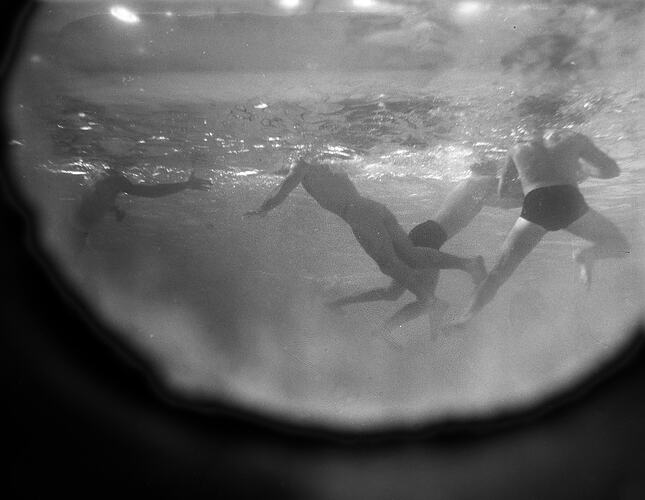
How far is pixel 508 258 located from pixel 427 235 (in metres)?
1.84

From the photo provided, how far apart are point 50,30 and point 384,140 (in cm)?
806

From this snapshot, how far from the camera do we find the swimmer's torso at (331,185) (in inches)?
438

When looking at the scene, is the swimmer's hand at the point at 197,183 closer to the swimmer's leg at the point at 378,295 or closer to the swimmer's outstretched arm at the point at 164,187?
the swimmer's outstretched arm at the point at 164,187

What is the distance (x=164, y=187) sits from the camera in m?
16.9

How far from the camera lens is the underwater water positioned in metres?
8.45

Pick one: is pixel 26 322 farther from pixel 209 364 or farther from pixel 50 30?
pixel 209 364

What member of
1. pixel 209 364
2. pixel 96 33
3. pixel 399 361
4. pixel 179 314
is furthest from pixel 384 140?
pixel 179 314

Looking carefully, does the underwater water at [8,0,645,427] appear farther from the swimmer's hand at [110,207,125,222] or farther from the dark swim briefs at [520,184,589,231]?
the dark swim briefs at [520,184,589,231]

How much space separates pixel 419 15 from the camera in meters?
6.46

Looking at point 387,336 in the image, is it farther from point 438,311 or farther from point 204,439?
point 204,439

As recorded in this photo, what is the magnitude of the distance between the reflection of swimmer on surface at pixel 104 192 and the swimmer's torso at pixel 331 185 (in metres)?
5.21

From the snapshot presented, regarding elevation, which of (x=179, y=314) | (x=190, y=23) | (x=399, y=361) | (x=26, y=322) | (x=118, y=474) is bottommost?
(x=399, y=361)

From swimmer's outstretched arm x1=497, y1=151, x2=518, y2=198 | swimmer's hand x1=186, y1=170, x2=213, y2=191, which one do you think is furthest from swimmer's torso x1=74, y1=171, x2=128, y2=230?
swimmer's outstretched arm x1=497, y1=151, x2=518, y2=198

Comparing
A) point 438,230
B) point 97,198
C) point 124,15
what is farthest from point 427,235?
point 97,198
